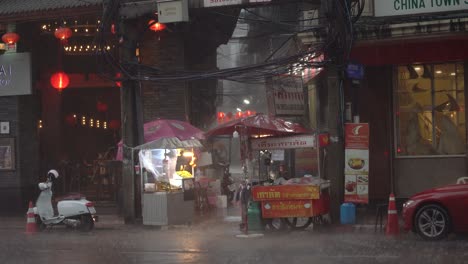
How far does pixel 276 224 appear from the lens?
50.4ft

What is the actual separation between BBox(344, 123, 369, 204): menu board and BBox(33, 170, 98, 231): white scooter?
6.41 meters

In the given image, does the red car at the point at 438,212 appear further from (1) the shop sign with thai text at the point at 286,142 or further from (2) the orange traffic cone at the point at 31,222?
(2) the orange traffic cone at the point at 31,222

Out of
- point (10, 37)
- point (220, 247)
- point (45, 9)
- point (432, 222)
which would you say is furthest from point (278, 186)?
point (10, 37)

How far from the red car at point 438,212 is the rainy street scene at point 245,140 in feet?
0.08

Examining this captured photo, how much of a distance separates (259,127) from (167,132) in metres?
3.17

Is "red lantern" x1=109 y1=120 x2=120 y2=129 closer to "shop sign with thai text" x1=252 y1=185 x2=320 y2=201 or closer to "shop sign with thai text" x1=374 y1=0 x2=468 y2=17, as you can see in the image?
"shop sign with thai text" x1=252 y1=185 x2=320 y2=201

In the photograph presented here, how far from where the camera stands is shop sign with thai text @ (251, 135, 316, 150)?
15413 mm

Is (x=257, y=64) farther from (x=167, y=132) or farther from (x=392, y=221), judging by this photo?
(x=392, y=221)

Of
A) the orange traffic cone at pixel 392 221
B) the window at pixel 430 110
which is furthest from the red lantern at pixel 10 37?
the orange traffic cone at pixel 392 221

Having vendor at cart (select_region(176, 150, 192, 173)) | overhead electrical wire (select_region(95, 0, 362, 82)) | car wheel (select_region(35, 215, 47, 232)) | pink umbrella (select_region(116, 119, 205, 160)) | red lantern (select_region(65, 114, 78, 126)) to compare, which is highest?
overhead electrical wire (select_region(95, 0, 362, 82))

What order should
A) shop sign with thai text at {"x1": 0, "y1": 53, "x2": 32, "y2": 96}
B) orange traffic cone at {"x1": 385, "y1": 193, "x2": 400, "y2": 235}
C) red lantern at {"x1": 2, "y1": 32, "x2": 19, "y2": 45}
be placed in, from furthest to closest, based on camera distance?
shop sign with thai text at {"x1": 0, "y1": 53, "x2": 32, "y2": 96} < red lantern at {"x1": 2, "y1": 32, "x2": 19, "y2": 45} < orange traffic cone at {"x1": 385, "y1": 193, "x2": 400, "y2": 235}

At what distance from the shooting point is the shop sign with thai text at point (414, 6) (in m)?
15.7

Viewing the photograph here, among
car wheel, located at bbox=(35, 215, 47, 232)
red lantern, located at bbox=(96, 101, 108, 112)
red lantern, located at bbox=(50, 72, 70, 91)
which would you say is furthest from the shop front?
red lantern, located at bbox=(96, 101, 108, 112)

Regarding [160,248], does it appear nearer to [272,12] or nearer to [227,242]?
[227,242]
